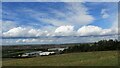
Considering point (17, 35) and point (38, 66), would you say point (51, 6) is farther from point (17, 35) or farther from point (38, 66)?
point (38, 66)

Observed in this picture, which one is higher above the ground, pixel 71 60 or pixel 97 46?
Result: pixel 97 46

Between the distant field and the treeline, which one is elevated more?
the treeline

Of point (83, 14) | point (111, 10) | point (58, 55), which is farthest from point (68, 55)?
point (111, 10)

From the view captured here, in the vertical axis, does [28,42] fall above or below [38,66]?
above

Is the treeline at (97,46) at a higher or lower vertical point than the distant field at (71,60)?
higher
